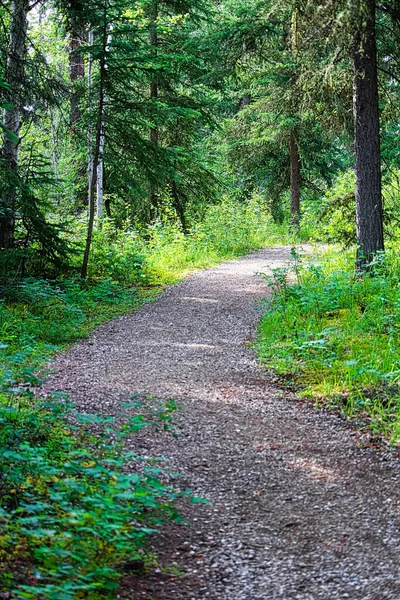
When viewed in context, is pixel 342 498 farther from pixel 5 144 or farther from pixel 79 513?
pixel 5 144

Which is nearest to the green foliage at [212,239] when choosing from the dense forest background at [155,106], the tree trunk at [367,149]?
the dense forest background at [155,106]

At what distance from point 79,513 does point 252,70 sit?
20.7 m

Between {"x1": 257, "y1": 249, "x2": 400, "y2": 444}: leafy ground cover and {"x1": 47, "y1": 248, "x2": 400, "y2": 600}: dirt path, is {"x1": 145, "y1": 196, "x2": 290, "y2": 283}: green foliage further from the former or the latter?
{"x1": 47, "y1": 248, "x2": 400, "y2": 600}: dirt path

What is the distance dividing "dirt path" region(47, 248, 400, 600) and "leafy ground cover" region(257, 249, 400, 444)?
0.35 metres

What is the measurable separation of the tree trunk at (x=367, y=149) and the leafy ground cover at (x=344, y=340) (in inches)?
21.9

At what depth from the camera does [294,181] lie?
78.0 feet

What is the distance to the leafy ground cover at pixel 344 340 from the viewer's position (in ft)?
20.4

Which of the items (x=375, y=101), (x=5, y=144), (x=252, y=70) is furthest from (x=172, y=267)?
(x=252, y=70)

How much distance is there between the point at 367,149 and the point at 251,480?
7208 mm

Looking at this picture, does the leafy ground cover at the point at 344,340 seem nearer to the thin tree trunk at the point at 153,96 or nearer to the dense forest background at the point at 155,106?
the dense forest background at the point at 155,106

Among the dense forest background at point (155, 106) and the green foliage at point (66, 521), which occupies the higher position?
the dense forest background at point (155, 106)

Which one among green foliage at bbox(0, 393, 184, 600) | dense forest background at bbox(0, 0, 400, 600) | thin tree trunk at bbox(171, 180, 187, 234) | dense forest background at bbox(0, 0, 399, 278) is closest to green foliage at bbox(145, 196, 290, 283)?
dense forest background at bbox(0, 0, 400, 600)

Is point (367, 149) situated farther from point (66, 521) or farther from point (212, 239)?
point (212, 239)

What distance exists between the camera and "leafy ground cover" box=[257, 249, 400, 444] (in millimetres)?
6223
